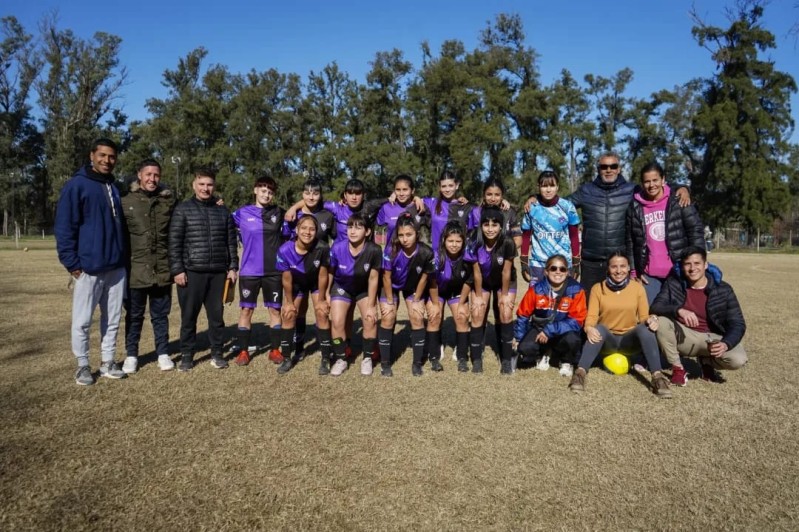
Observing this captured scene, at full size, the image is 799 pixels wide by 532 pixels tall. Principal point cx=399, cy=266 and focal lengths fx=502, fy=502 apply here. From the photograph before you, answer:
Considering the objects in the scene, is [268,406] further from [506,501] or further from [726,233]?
[726,233]

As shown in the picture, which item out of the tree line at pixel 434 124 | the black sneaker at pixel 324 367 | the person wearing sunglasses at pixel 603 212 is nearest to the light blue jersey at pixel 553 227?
the person wearing sunglasses at pixel 603 212

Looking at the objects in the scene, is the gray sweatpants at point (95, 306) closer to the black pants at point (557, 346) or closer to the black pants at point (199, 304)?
the black pants at point (199, 304)

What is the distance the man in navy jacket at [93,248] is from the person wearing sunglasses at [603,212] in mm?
4654

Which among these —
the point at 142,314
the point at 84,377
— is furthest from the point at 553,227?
the point at 84,377

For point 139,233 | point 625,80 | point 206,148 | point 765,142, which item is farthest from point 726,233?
point 139,233

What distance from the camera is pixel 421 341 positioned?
5.66 m

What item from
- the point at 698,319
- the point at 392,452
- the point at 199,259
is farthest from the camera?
the point at 199,259

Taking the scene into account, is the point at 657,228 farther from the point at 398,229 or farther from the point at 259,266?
the point at 259,266

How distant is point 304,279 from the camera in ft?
19.4

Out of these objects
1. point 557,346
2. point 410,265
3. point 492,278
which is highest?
point 410,265

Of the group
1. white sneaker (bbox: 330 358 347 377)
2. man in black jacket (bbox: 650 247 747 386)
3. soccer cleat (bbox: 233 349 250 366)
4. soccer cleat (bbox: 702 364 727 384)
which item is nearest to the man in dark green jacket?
soccer cleat (bbox: 233 349 250 366)

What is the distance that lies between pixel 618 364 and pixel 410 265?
8.46 feet

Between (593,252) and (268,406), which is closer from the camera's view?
(268,406)

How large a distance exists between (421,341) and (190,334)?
263 centimetres
